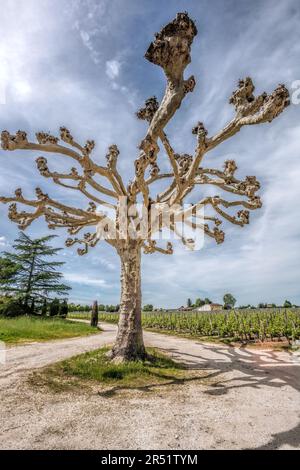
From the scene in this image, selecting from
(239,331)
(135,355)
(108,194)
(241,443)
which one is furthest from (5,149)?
(239,331)

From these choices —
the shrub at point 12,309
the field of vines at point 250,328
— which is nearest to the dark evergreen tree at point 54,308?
the shrub at point 12,309

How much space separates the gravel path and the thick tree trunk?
201cm

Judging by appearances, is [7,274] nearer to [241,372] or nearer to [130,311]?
[130,311]

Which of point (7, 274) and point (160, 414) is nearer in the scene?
point (160, 414)

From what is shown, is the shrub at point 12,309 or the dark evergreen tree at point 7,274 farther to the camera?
the dark evergreen tree at point 7,274


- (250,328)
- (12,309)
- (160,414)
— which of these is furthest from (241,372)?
(12,309)

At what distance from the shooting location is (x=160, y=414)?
15.9ft

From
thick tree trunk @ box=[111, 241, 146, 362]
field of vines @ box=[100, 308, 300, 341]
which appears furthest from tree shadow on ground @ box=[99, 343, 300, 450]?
field of vines @ box=[100, 308, 300, 341]

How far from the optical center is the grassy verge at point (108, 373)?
6801mm

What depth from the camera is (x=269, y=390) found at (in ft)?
21.7

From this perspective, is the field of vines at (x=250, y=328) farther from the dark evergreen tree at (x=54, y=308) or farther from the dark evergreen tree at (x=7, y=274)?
the dark evergreen tree at (x=7, y=274)

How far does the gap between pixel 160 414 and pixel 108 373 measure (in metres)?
2.87

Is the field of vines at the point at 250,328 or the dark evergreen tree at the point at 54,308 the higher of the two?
the dark evergreen tree at the point at 54,308

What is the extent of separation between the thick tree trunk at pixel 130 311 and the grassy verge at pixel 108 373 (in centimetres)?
39
